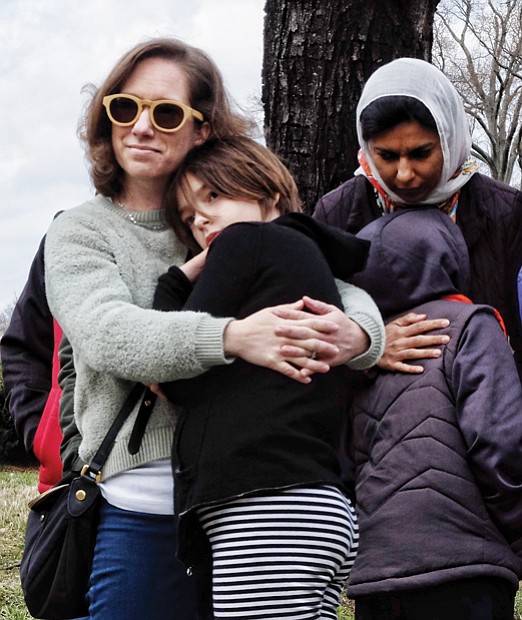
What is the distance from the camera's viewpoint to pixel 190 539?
2.09 meters

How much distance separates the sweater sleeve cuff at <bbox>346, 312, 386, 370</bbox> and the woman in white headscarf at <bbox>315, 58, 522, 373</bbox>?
112 mm

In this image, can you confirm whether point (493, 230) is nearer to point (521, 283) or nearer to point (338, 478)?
point (521, 283)

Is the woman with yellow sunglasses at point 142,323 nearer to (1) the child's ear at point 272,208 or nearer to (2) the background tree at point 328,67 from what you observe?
(1) the child's ear at point 272,208

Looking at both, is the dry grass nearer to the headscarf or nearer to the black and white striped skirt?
the black and white striped skirt

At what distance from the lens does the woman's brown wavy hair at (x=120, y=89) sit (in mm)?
2428

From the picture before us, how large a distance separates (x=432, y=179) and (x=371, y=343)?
61 cm

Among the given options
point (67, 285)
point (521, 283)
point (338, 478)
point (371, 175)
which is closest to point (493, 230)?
point (521, 283)

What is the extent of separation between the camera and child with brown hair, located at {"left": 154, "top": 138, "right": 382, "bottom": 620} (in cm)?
197

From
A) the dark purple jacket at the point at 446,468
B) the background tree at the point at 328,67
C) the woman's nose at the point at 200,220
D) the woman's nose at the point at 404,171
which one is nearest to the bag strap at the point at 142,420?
the woman's nose at the point at 200,220

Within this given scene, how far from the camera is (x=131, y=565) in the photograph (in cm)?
224

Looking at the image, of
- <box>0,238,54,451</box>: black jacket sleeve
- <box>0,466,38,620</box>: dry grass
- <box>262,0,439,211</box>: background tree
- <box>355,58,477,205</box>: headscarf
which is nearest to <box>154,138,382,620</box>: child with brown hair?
<box>355,58,477,205</box>: headscarf

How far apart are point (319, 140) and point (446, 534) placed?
2.14 meters

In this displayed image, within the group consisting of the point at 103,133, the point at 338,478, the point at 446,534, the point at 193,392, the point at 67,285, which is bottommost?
the point at 446,534

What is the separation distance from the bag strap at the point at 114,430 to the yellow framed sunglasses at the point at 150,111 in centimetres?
68
